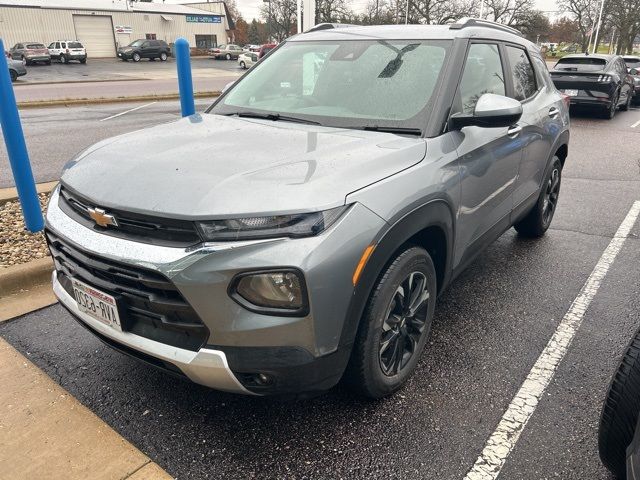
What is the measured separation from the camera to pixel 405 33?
10.6ft

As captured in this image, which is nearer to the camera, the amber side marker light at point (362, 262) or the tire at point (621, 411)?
the tire at point (621, 411)

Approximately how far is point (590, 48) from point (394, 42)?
67.9 metres

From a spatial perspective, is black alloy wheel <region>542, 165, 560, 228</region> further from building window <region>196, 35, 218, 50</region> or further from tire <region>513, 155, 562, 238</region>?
building window <region>196, 35, 218, 50</region>

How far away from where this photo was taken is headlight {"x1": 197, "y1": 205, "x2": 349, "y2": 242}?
1.93m

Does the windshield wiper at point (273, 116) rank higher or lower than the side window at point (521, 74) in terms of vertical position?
lower

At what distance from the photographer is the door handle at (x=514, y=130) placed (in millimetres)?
3414

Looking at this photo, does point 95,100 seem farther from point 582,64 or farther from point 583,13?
point 583,13

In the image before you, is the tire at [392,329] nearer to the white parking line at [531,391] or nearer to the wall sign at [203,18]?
the white parking line at [531,391]

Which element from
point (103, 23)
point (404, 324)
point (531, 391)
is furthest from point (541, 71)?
point (103, 23)

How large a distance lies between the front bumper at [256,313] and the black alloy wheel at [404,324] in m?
0.41

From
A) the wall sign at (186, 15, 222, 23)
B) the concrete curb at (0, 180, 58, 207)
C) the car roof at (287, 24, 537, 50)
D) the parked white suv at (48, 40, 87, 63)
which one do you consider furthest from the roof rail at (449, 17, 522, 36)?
the wall sign at (186, 15, 222, 23)

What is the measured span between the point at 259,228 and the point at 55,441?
1.40 meters

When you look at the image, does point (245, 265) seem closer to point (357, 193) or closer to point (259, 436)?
point (357, 193)

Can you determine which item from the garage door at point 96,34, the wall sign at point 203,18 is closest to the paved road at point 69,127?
the garage door at point 96,34
